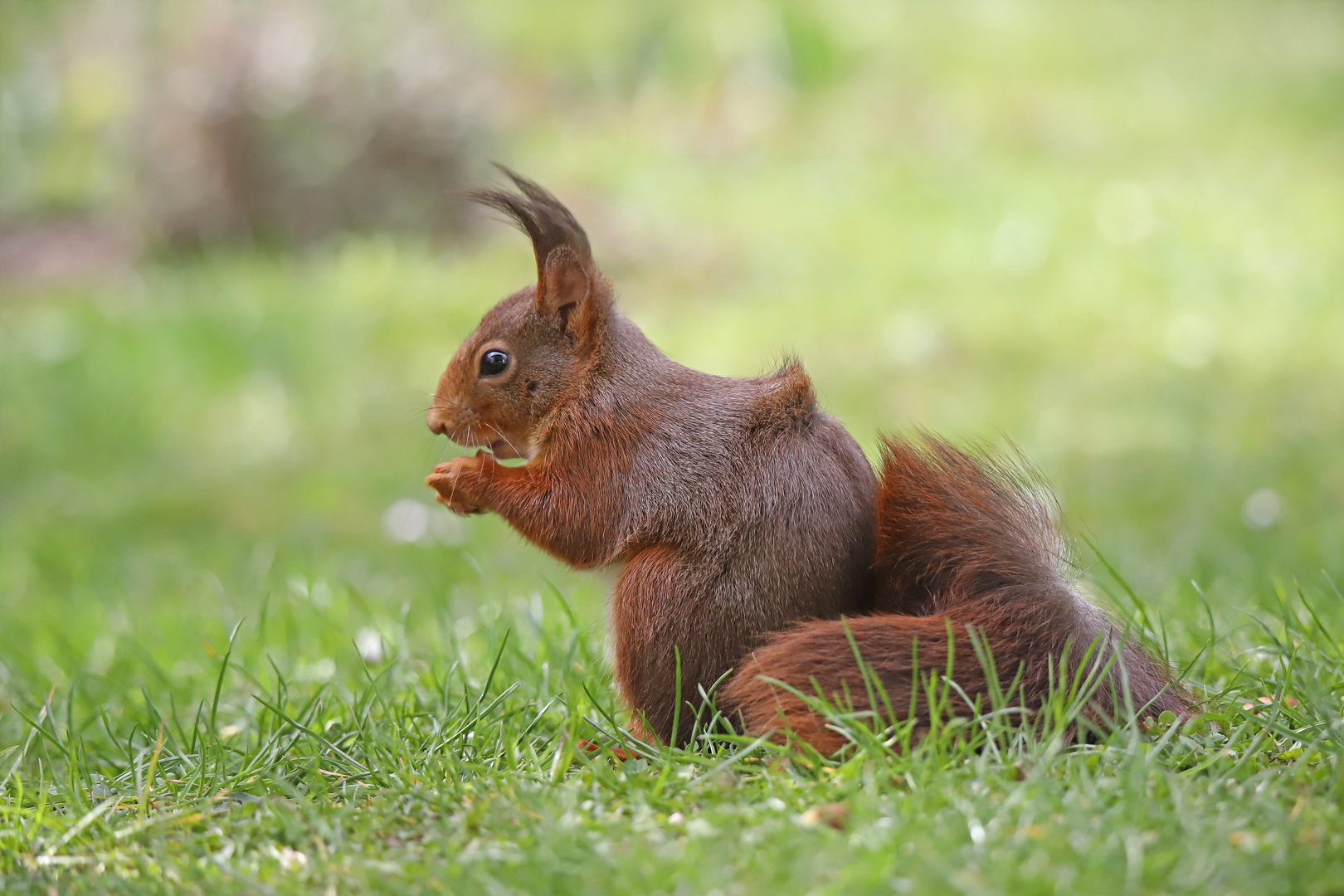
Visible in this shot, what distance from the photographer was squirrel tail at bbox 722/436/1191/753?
2.03 metres

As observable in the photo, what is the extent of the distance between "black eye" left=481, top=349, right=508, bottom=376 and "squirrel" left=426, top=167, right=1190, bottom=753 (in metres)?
0.16

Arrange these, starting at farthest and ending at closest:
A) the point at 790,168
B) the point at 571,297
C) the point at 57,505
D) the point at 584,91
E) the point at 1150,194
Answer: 1. the point at 584,91
2. the point at 790,168
3. the point at 1150,194
4. the point at 57,505
5. the point at 571,297

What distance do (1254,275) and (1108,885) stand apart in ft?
20.3

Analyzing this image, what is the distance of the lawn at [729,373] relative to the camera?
184 cm

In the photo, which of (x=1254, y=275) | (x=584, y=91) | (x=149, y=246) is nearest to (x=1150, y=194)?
(x=1254, y=275)

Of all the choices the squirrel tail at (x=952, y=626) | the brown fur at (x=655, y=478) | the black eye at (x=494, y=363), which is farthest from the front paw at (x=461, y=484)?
the squirrel tail at (x=952, y=626)

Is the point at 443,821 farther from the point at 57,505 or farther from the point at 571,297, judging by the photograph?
the point at 57,505

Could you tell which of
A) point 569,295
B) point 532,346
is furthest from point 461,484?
point 569,295

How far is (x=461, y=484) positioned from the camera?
2.36 m

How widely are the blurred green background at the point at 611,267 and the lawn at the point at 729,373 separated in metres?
0.03

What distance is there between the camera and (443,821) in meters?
1.97

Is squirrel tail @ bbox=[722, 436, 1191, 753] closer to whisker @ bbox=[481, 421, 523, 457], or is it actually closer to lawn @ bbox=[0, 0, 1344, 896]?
lawn @ bbox=[0, 0, 1344, 896]

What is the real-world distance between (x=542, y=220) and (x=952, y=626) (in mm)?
1014

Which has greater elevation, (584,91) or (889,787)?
(584,91)
